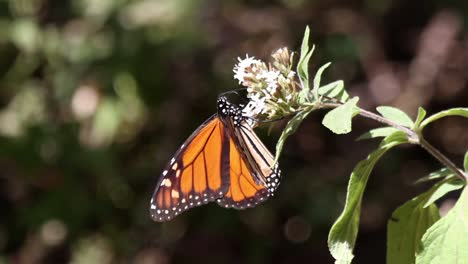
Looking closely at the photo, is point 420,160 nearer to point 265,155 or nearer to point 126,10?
point 126,10

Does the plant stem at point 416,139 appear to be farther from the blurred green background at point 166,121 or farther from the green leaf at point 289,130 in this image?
the blurred green background at point 166,121

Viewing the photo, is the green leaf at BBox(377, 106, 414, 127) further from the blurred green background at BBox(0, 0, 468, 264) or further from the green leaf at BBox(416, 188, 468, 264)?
the blurred green background at BBox(0, 0, 468, 264)

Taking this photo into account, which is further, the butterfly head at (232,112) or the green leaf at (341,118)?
the butterfly head at (232,112)

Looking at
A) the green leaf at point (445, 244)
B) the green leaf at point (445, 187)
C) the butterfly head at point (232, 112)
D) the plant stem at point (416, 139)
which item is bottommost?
the green leaf at point (445, 244)

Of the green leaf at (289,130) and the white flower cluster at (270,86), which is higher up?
the white flower cluster at (270,86)

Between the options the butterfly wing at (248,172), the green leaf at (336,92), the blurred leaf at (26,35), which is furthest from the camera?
the blurred leaf at (26,35)

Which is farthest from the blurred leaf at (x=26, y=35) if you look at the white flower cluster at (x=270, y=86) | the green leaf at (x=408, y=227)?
the green leaf at (x=408, y=227)

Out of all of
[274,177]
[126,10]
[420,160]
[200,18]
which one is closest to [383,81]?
[420,160]

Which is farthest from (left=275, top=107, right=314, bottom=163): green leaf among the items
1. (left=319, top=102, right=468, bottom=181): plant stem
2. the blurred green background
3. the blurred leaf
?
the blurred leaf
